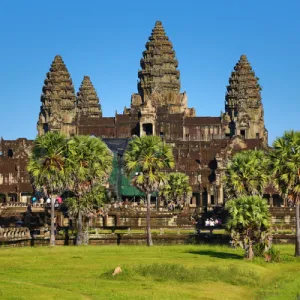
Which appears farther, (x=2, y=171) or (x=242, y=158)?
(x=2, y=171)

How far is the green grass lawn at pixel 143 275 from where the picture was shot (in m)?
52.9

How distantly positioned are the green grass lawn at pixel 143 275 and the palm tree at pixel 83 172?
10.7m

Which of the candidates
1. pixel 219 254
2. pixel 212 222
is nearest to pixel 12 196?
pixel 212 222

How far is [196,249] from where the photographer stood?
3292 inches

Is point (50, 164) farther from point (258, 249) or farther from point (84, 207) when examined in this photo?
point (258, 249)

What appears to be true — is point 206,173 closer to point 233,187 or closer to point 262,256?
point 233,187

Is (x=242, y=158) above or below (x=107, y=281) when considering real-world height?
above

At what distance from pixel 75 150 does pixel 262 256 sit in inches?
941

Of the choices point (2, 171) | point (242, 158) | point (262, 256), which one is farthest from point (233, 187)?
point (2, 171)

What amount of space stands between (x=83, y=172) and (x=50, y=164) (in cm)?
333

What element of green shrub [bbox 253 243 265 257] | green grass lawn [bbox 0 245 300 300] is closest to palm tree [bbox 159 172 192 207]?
green grass lawn [bbox 0 245 300 300]

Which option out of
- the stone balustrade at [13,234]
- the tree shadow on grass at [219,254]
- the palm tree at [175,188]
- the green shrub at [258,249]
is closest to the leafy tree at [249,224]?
the green shrub at [258,249]

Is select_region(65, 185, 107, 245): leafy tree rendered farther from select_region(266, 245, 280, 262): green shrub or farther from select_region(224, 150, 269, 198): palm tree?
select_region(266, 245, 280, 262): green shrub

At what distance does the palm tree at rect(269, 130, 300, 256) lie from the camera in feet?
263
